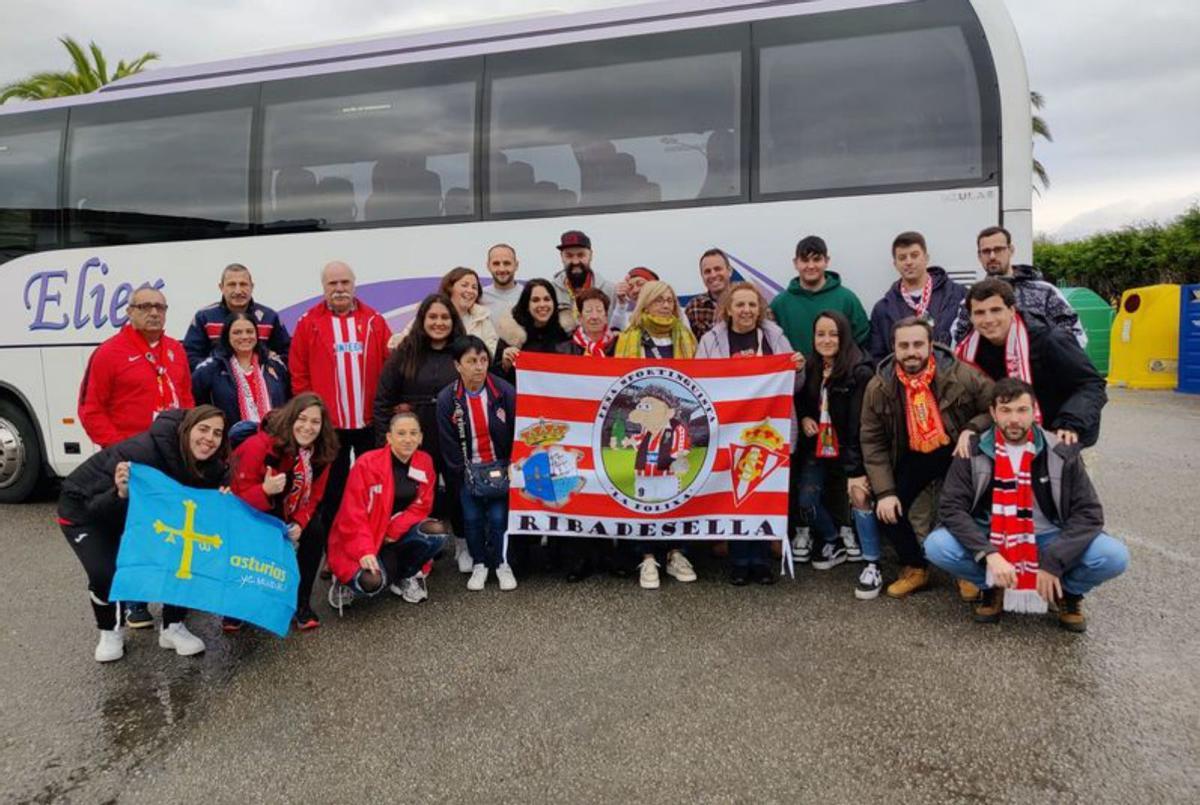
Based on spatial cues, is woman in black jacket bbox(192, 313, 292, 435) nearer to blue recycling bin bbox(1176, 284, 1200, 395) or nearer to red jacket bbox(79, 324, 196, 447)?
red jacket bbox(79, 324, 196, 447)

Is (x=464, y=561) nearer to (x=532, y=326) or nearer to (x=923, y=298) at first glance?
(x=532, y=326)

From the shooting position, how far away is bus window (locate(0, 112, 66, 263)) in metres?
7.12

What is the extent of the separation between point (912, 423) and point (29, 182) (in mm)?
7725

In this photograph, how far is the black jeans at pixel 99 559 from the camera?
151 inches

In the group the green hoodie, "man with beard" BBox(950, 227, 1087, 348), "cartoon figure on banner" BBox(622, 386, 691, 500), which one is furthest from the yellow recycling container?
"cartoon figure on banner" BBox(622, 386, 691, 500)

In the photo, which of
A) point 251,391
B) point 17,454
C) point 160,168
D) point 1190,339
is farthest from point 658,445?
point 1190,339

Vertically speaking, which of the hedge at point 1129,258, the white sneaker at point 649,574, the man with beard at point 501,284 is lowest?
the white sneaker at point 649,574

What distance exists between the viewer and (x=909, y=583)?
4438 millimetres

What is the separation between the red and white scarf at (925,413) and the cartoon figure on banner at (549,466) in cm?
188

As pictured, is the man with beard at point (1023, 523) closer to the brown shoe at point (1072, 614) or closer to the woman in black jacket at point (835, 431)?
the brown shoe at point (1072, 614)

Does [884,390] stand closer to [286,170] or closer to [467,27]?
[467,27]

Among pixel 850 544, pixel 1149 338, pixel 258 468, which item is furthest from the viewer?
pixel 1149 338

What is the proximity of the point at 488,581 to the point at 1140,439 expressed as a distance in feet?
26.9

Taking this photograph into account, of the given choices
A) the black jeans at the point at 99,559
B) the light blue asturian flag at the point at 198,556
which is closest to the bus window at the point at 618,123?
the light blue asturian flag at the point at 198,556
